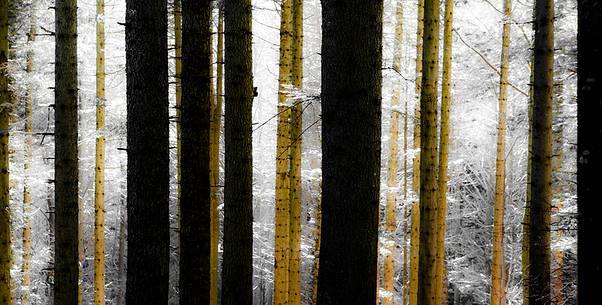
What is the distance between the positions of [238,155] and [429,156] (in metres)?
2.67

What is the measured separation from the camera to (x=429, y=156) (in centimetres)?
713

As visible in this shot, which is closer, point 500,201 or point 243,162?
point 243,162

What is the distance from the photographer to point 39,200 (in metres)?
20.0

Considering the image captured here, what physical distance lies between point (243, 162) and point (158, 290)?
5.41ft

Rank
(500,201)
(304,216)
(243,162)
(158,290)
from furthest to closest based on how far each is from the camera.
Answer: (304,216), (500,201), (243,162), (158,290)

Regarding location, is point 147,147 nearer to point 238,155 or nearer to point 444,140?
point 238,155

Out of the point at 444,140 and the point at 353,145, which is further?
the point at 444,140

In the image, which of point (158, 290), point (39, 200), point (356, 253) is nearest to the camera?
point (356, 253)

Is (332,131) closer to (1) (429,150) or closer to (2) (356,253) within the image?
(2) (356,253)

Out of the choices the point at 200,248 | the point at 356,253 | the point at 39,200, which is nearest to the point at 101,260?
the point at 200,248
